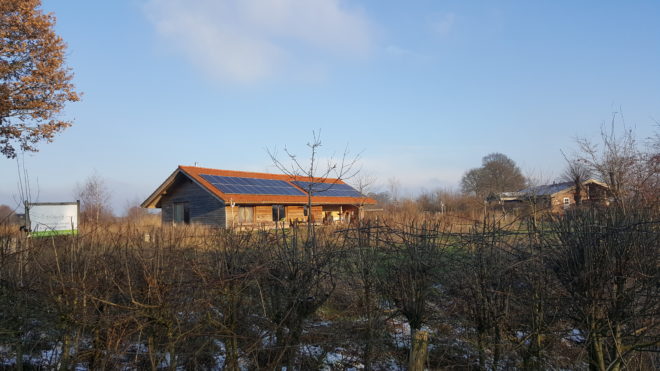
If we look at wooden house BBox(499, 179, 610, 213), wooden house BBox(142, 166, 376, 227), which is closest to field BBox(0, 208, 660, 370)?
wooden house BBox(499, 179, 610, 213)

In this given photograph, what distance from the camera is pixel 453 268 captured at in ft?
16.0

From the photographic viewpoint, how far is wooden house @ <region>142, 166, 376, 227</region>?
24.7m

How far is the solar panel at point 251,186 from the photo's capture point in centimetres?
2536

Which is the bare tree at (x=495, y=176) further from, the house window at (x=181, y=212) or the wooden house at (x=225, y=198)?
the house window at (x=181, y=212)

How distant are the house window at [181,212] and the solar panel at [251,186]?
8.96ft

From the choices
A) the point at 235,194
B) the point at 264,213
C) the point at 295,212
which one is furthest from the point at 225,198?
the point at 295,212

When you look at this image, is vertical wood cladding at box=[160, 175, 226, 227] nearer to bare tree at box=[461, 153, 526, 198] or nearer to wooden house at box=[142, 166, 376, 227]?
wooden house at box=[142, 166, 376, 227]

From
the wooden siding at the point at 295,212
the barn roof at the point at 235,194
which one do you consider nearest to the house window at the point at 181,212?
the barn roof at the point at 235,194

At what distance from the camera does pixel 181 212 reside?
2719cm

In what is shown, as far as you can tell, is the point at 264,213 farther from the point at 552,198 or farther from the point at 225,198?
the point at 552,198

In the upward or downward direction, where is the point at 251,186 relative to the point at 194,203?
upward

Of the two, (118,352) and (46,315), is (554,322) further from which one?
(46,315)

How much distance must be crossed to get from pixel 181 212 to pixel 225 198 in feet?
16.6

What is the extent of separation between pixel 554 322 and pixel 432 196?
36.5 m
